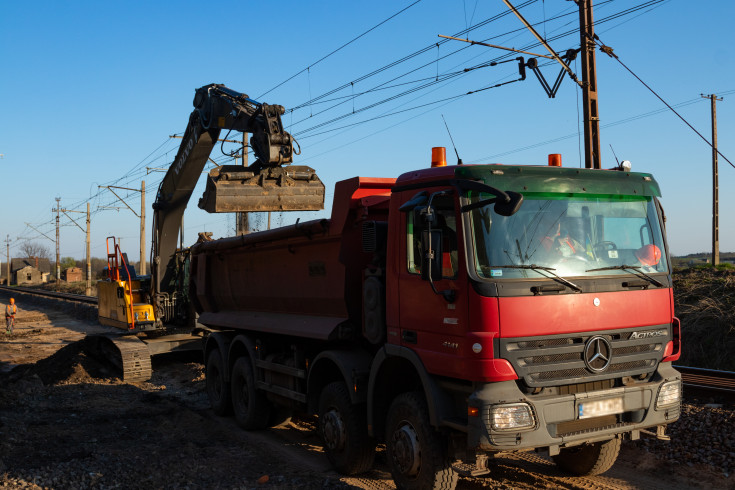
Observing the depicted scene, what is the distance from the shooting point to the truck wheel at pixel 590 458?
21.1 ft

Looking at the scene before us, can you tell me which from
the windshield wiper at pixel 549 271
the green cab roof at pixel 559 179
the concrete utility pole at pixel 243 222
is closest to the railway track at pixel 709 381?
the green cab roof at pixel 559 179

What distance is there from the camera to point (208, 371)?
10688 millimetres

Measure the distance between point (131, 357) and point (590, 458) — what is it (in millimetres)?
9521

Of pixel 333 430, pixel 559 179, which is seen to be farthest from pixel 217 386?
pixel 559 179

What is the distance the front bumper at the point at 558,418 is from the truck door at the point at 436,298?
42cm

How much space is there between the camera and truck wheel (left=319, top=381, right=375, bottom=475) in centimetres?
669

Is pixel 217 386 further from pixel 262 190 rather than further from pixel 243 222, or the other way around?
pixel 243 222

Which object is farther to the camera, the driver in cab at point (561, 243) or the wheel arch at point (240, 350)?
the wheel arch at point (240, 350)

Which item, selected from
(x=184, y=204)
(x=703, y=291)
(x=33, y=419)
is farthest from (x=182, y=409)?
(x=703, y=291)

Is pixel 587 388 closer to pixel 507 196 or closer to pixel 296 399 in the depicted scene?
pixel 507 196

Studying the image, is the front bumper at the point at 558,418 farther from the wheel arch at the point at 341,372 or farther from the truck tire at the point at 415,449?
the wheel arch at the point at 341,372

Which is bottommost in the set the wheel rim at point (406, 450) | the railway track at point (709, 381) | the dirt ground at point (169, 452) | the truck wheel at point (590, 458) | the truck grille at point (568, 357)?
the dirt ground at point (169, 452)

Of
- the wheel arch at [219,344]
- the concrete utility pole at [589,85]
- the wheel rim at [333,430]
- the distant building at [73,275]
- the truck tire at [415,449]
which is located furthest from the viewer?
the distant building at [73,275]

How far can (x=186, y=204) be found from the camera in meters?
14.1
